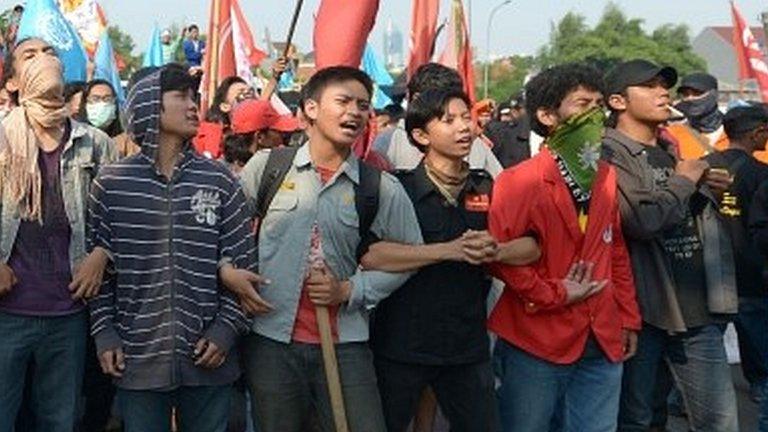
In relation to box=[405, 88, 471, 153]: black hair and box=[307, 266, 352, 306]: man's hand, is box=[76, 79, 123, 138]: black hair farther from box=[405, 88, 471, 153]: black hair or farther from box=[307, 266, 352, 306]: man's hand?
box=[307, 266, 352, 306]: man's hand

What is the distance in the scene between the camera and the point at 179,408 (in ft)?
13.6

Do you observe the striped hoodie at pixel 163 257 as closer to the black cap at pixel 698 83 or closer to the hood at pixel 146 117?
the hood at pixel 146 117

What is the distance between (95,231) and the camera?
411cm

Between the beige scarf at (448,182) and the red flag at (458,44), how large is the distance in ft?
12.1

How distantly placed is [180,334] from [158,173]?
549 mm

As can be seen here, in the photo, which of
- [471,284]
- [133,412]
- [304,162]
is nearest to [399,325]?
[471,284]

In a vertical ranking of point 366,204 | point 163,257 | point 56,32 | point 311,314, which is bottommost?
point 311,314

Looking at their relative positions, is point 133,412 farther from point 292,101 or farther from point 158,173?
point 292,101

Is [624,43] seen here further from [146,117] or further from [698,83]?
[146,117]

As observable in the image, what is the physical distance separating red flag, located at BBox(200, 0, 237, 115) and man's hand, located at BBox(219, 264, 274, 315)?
498 cm

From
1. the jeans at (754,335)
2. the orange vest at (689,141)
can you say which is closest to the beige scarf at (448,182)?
the orange vest at (689,141)

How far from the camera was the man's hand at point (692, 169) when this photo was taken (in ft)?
15.9

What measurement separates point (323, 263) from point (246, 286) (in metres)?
0.28

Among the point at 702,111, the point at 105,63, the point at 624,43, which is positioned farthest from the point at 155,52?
the point at 624,43
